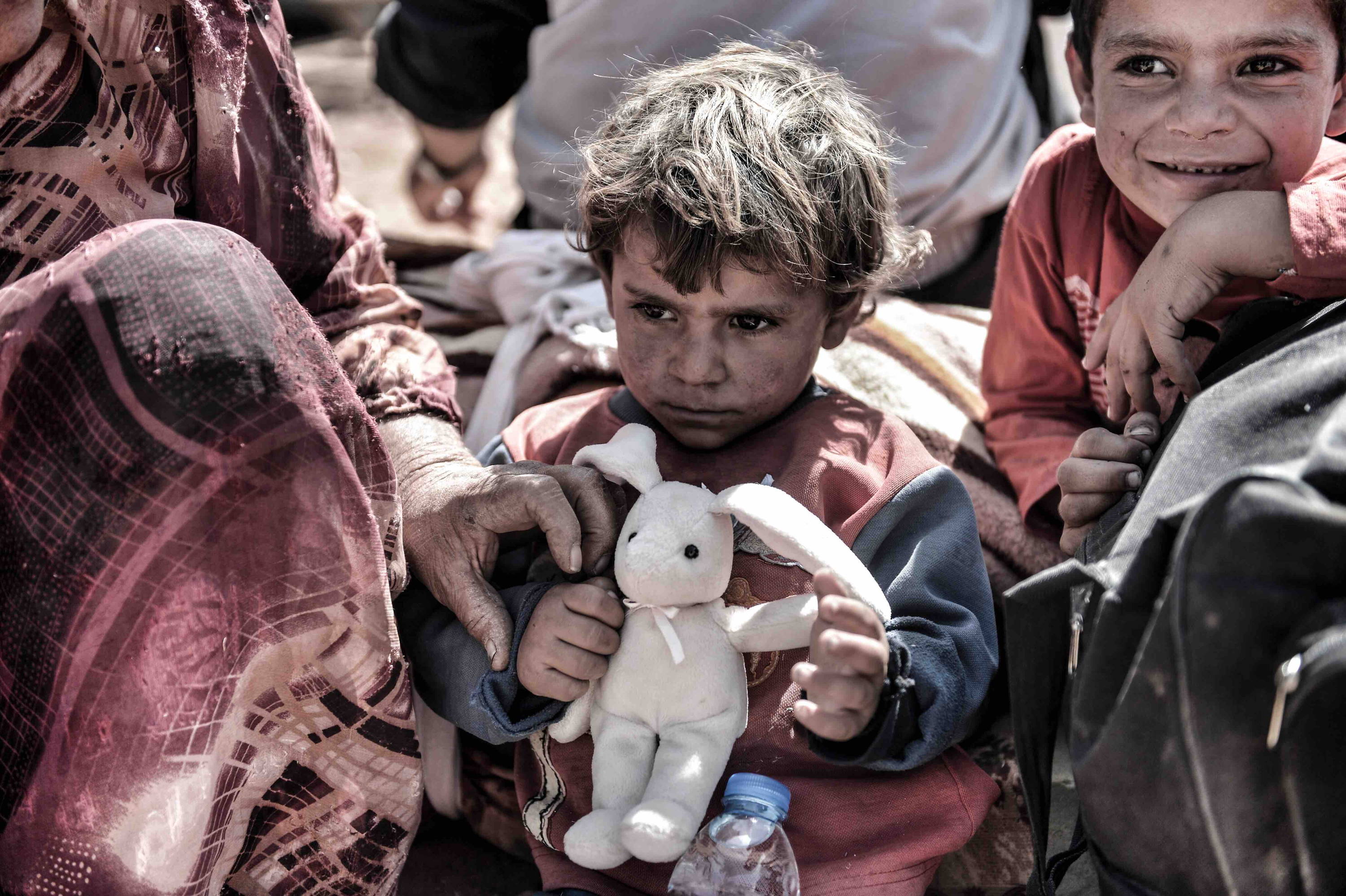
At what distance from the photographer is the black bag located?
95cm

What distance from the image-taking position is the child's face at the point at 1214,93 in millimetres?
1509

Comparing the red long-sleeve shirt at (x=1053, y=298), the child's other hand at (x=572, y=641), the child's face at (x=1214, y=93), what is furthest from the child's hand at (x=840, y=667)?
the child's face at (x=1214, y=93)

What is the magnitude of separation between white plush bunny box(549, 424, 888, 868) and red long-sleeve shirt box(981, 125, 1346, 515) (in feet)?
2.00

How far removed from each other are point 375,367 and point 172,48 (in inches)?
20.1

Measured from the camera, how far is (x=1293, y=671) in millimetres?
940

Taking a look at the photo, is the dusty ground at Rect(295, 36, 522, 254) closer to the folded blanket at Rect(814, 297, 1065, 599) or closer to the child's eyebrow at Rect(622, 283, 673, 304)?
the folded blanket at Rect(814, 297, 1065, 599)

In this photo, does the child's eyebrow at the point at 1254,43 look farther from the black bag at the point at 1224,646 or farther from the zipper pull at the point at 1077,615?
the zipper pull at the point at 1077,615

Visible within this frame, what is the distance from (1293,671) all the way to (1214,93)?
895mm

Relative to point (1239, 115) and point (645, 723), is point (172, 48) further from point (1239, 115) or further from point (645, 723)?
point (1239, 115)

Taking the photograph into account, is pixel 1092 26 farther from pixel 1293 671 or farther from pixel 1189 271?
pixel 1293 671

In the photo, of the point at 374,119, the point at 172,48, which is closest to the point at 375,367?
the point at 172,48

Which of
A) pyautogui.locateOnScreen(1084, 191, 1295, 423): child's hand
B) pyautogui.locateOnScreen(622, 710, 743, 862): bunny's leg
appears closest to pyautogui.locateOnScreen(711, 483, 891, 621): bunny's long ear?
pyautogui.locateOnScreen(622, 710, 743, 862): bunny's leg

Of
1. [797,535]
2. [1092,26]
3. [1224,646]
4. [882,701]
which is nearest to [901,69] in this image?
[1092,26]

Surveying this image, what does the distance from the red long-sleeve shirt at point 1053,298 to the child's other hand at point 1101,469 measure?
0.32 m
